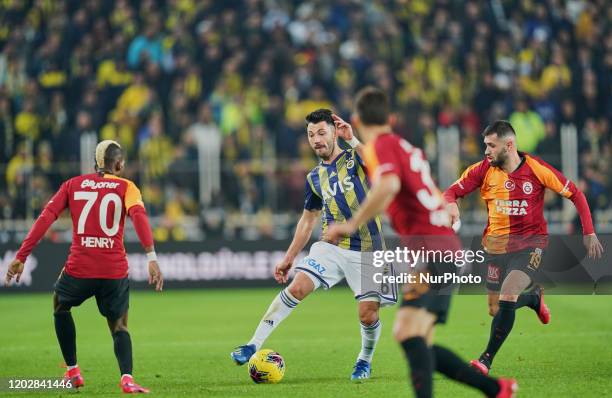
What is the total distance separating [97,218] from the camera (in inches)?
346

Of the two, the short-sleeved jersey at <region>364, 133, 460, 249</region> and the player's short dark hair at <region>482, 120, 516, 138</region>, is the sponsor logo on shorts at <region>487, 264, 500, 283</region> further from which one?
the short-sleeved jersey at <region>364, 133, 460, 249</region>

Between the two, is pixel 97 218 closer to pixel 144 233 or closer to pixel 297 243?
pixel 144 233

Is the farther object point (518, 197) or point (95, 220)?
point (518, 197)

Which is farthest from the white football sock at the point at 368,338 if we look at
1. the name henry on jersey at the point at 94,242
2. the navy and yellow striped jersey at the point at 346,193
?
the name henry on jersey at the point at 94,242

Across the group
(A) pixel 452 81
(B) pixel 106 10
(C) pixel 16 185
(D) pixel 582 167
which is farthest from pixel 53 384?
(B) pixel 106 10

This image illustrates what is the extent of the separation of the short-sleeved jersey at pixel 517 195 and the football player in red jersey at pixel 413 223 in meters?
2.91

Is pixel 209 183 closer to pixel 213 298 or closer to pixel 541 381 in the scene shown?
pixel 213 298

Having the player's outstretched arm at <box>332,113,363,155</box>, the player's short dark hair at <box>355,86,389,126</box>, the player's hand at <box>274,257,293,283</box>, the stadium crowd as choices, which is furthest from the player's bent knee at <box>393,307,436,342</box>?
the stadium crowd

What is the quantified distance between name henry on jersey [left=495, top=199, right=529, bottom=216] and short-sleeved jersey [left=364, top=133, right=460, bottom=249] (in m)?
2.91

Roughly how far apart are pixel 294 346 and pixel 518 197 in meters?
3.62

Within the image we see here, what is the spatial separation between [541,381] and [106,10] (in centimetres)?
1695

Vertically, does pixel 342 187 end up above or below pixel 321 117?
below

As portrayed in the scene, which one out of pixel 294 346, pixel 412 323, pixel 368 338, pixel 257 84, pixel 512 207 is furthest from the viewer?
pixel 257 84

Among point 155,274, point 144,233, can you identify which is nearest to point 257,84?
point 144,233
